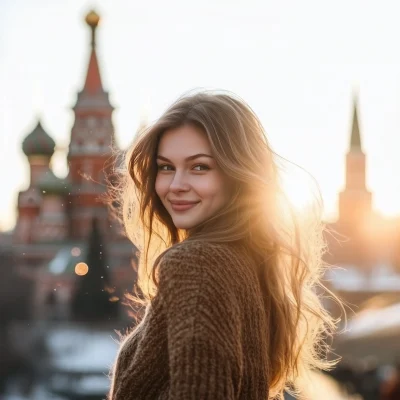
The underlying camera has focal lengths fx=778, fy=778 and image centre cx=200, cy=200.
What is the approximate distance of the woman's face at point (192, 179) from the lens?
1107mm

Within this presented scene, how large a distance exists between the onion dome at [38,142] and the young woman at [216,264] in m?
20.3

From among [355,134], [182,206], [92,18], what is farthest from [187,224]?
[355,134]

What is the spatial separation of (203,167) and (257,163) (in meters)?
0.08

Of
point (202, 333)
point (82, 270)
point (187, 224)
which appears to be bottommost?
point (82, 270)

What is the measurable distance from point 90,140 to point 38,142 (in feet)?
10.2

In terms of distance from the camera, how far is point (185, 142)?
1.12 metres

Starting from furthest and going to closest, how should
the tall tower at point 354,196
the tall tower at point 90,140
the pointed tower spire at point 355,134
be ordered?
the tall tower at point 354,196 < the pointed tower spire at point 355,134 < the tall tower at point 90,140

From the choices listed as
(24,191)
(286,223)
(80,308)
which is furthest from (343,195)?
(286,223)

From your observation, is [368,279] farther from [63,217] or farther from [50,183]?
[50,183]

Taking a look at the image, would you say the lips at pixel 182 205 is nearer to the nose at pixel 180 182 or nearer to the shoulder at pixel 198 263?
the nose at pixel 180 182

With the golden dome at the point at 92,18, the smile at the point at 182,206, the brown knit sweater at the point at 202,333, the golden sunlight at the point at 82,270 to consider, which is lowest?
the golden sunlight at the point at 82,270

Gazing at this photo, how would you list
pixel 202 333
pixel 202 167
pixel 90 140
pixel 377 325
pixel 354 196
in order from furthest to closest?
pixel 354 196
pixel 90 140
pixel 377 325
pixel 202 167
pixel 202 333

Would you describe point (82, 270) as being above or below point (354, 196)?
above

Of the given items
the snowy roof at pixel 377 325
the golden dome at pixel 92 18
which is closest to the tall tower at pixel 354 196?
the golden dome at pixel 92 18
